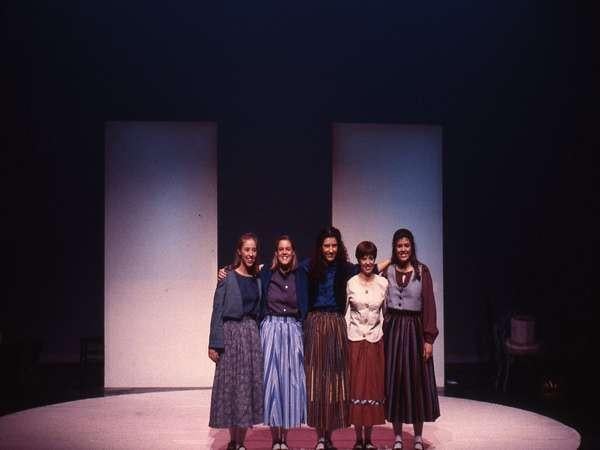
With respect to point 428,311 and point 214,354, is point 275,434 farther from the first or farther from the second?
point 428,311

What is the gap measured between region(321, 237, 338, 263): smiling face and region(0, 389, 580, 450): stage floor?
A: 1206 mm

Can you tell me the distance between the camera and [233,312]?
5.17m

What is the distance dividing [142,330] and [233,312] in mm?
2862

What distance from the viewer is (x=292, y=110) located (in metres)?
9.51

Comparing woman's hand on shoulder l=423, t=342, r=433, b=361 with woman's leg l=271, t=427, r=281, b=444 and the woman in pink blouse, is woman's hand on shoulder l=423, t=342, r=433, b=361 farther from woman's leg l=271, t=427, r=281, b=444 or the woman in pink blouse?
woman's leg l=271, t=427, r=281, b=444

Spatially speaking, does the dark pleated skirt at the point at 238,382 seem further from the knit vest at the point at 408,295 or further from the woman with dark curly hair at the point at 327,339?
the knit vest at the point at 408,295

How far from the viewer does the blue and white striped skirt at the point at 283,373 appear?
5141 millimetres

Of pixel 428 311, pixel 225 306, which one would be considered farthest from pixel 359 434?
pixel 225 306

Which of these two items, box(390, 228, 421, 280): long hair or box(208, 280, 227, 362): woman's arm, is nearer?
box(208, 280, 227, 362): woman's arm

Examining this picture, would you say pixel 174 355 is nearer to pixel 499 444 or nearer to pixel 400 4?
pixel 499 444

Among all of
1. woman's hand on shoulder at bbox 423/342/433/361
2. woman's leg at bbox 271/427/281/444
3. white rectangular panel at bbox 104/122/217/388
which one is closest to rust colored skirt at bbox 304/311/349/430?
woman's leg at bbox 271/427/281/444

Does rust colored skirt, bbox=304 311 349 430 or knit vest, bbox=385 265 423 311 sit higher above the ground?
knit vest, bbox=385 265 423 311

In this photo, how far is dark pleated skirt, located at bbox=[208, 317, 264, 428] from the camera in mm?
5098

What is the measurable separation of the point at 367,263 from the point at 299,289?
1.43 feet
